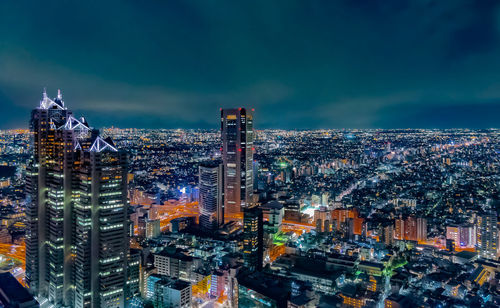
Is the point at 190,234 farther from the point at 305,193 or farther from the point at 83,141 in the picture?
the point at 305,193

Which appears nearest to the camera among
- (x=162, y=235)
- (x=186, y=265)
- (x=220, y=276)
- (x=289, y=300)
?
(x=289, y=300)

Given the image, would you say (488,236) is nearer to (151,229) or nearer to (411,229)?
(411,229)

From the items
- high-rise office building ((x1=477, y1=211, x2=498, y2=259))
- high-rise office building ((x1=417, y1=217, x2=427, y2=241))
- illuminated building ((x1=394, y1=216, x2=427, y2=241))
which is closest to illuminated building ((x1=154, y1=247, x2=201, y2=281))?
illuminated building ((x1=394, y1=216, x2=427, y2=241))

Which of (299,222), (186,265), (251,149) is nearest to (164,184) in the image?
(251,149)

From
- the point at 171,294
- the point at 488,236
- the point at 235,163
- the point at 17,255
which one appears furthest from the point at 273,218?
Result: the point at 17,255

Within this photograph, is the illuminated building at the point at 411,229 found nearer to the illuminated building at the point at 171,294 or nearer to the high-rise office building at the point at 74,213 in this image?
the illuminated building at the point at 171,294

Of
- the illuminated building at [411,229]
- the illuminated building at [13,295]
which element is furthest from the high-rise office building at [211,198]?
the illuminated building at [13,295]

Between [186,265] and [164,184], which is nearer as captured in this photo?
[186,265]
